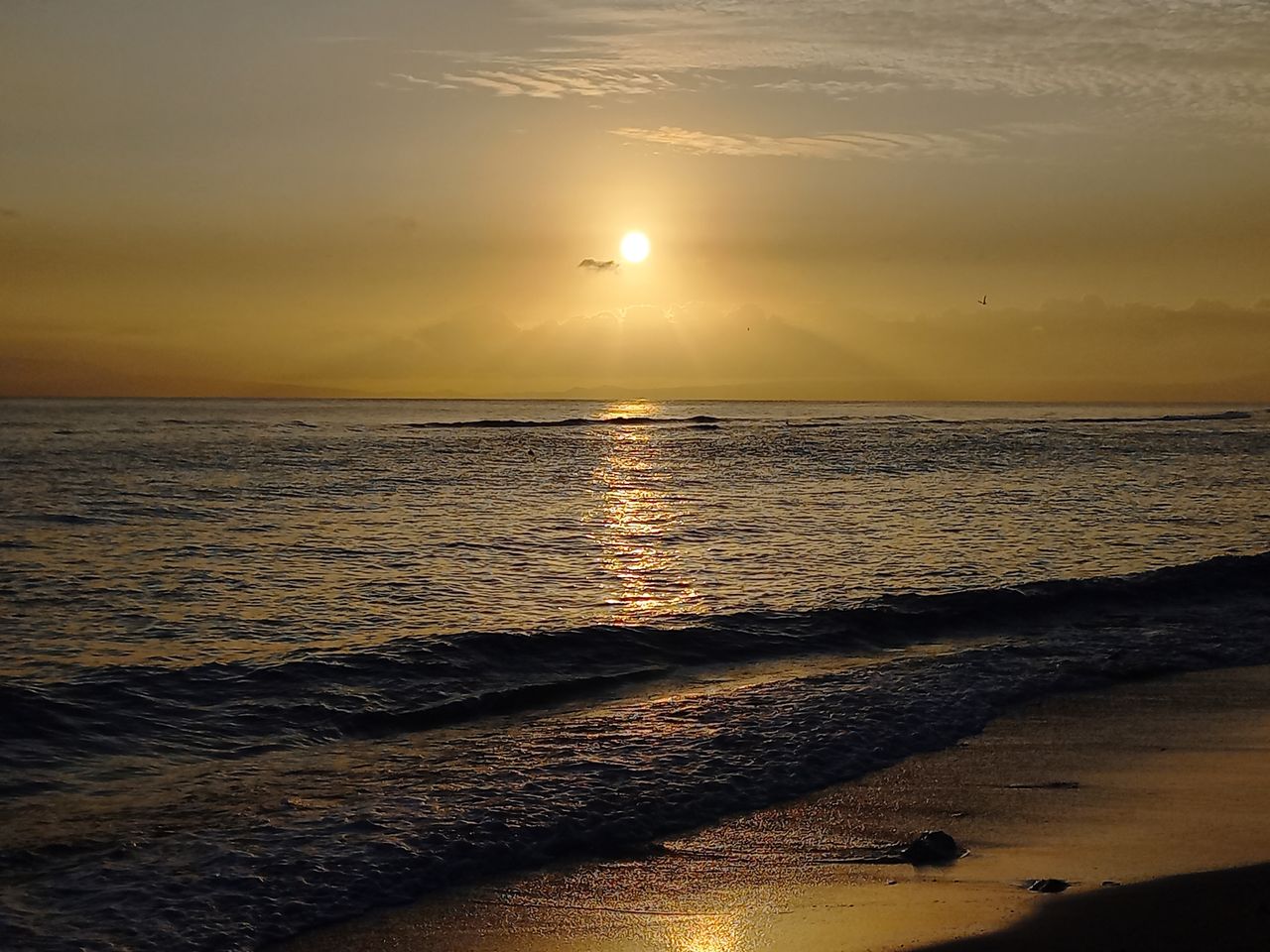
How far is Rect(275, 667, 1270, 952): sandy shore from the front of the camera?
648 centimetres

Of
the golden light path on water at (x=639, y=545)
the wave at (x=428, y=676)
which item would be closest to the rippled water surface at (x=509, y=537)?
the golden light path on water at (x=639, y=545)

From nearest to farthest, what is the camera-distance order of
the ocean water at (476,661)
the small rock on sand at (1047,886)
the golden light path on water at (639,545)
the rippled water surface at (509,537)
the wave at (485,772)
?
the small rock on sand at (1047,886)
the wave at (485,772)
the ocean water at (476,661)
the rippled water surface at (509,537)
the golden light path on water at (639,545)

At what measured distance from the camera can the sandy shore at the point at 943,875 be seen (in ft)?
21.3

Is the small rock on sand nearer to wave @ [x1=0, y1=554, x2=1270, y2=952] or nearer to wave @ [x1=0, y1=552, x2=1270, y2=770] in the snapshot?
wave @ [x1=0, y1=554, x2=1270, y2=952]

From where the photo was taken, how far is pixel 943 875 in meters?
7.48

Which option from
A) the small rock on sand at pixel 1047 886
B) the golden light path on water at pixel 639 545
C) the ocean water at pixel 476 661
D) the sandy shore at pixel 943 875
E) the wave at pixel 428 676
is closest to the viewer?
the sandy shore at pixel 943 875

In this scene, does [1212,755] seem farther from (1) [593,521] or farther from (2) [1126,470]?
(2) [1126,470]

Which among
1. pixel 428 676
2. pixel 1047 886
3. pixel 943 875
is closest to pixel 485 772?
pixel 428 676

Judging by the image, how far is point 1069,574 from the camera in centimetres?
2195

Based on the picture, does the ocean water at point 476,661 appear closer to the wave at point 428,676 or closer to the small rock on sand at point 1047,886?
the wave at point 428,676

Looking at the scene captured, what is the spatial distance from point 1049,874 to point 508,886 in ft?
12.3

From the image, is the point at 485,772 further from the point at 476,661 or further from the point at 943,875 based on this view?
the point at 476,661

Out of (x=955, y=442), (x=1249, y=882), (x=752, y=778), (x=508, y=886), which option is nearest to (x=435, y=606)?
(x=752, y=778)

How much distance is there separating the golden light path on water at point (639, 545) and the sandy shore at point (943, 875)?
8.37 meters
